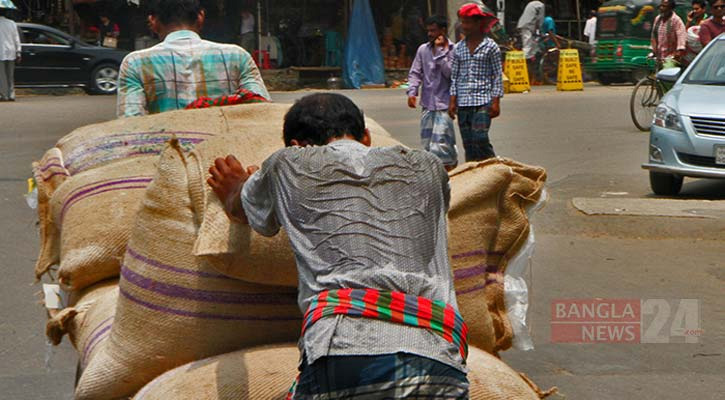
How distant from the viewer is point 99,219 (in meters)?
4.23

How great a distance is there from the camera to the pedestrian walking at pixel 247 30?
2572 centimetres

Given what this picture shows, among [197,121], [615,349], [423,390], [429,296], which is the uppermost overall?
[197,121]

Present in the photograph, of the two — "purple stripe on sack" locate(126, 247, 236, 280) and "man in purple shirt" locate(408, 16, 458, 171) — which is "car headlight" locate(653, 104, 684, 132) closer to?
"man in purple shirt" locate(408, 16, 458, 171)

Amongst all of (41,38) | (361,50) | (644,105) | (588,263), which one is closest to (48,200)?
(588,263)

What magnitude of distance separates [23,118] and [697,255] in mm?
12520

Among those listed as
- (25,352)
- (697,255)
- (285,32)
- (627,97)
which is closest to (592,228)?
(697,255)

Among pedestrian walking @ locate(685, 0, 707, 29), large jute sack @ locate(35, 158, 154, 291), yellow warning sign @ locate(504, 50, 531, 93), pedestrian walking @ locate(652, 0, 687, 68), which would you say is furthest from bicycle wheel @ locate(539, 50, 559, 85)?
large jute sack @ locate(35, 158, 154, 291)

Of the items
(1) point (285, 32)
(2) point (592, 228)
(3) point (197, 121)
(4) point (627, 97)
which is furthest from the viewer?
(1) point (285, 32)

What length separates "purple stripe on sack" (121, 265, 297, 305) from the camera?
345cm

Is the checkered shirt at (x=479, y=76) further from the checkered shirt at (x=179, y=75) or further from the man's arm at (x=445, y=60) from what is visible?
the checkered shirt at (x=179, y=75)

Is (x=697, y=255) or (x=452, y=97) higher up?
(x=452, y=97)

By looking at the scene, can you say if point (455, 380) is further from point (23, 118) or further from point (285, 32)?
point (285, 32)

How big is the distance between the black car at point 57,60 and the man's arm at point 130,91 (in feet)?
59.7

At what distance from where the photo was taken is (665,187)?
10.4 metres
